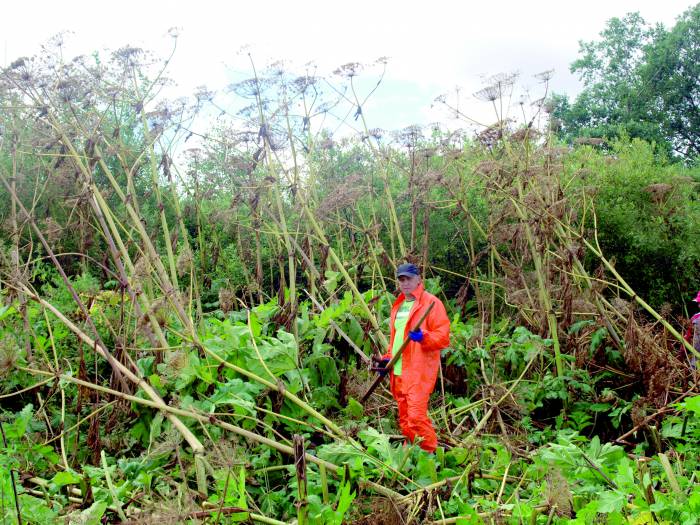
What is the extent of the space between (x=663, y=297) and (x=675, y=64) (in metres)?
17.8

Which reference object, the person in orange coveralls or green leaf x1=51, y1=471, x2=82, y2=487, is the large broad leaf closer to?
the person in orange coveralls

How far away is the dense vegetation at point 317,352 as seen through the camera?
4.50 metres

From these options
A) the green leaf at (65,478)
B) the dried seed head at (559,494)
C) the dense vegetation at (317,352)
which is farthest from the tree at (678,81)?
the green leaf at (65,478)

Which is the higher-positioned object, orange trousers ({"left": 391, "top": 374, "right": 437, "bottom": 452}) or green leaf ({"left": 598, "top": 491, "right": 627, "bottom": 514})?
green leaf ({"left": 598, "top": 491, "right": 627, "bottom": 514})

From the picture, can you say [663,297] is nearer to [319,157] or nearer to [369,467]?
[319,157]

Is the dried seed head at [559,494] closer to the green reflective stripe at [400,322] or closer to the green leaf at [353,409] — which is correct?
the green leaf at [353,409]

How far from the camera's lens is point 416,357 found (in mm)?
6262

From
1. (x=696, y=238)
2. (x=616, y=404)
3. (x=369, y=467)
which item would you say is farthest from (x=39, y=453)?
(x=696, y=238)

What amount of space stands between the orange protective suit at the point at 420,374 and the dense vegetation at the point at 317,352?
0.84ft

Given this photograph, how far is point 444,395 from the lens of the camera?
7.44 m

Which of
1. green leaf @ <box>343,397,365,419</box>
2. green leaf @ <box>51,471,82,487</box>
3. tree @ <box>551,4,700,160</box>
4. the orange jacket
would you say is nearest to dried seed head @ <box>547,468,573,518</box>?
the orange jacket

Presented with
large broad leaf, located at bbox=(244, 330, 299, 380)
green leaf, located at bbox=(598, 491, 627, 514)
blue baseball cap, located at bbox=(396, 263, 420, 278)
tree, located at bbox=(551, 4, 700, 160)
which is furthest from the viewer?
tree, located at bbox=(551, 4, 700, 160)

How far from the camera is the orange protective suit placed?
611 centimetres

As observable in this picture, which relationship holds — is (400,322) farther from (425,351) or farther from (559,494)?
(559,494)
